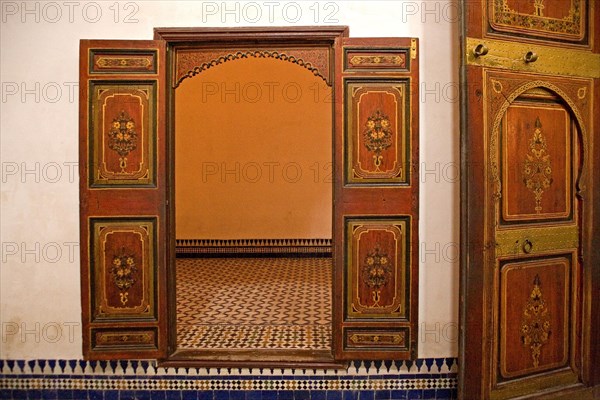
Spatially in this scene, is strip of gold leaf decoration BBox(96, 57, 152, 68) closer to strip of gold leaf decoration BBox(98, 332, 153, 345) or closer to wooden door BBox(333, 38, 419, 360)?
wooden door BBox(333, 38, 419, 360)

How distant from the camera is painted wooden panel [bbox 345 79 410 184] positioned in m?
2.38

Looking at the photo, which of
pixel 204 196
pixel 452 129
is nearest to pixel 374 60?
pixel 452 129

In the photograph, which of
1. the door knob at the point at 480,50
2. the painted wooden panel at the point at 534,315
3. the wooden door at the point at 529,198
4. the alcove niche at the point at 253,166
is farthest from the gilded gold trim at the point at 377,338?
the alcove niche at the point at 253,166

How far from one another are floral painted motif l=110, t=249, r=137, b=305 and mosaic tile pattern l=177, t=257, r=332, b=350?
547 millimetres

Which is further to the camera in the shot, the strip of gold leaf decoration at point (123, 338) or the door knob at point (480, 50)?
the strip of gold leaf decoration at point (123, 338)

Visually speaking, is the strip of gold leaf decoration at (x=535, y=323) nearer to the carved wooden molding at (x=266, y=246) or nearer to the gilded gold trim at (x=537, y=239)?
the gilded gold trim at (x=537, y=239)

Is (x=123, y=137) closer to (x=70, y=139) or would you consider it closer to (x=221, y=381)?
(x=70, y=139)

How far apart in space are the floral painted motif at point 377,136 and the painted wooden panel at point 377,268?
1.10 feet

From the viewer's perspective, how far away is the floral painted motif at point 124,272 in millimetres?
2408

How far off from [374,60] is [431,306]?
135 centimetres

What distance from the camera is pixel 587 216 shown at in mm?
2393

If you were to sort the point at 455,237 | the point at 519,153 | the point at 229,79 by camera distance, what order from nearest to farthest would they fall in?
1. the point at 519,153
2. the point at 455,237
3. the point at 229,79

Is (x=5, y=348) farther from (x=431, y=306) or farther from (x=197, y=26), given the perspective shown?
(x=431, y=306)

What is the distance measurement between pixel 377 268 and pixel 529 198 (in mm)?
854
